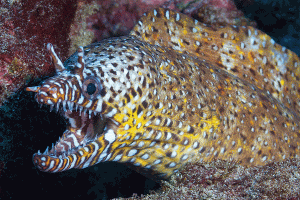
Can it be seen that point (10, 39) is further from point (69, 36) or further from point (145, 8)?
point (145, 8)

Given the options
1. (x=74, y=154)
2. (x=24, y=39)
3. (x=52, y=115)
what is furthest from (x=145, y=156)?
(x=24, y=39)

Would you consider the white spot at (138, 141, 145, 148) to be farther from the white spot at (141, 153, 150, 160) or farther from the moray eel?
the white spot at (141, 153, 150, 160)

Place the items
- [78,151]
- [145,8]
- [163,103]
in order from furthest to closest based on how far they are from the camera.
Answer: [145,8] < [163,103] < [78,151]

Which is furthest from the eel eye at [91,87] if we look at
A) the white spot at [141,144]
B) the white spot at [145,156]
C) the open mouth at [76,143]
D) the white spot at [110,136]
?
the white spot at [145,156]

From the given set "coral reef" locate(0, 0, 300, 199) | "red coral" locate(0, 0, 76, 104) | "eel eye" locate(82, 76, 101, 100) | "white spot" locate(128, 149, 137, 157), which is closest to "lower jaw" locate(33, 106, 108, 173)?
"eel eye" locate(82, 76, 101, 100)

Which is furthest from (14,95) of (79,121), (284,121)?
(284,121)

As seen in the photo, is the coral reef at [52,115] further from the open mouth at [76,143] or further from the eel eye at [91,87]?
the eel eye at [91,87]

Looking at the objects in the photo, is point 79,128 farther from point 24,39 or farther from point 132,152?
point 24,39
